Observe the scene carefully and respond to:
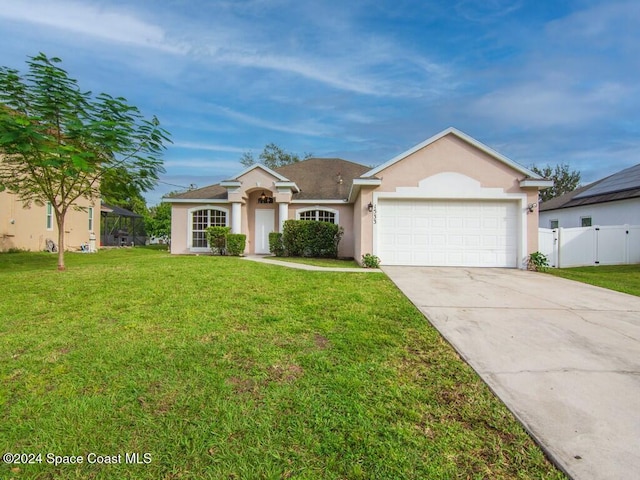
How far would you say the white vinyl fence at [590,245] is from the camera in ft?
42.1

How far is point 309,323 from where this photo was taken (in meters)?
4.47

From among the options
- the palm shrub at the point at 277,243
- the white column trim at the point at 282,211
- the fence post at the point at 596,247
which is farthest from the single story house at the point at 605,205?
the palm shrub at the point at 277,243

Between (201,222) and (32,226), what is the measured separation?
8948 mm

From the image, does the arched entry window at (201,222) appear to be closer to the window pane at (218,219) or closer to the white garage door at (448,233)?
the window pane at (218,219)

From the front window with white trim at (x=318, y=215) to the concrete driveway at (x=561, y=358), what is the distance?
29.7 ft

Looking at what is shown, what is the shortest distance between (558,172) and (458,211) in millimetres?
43224

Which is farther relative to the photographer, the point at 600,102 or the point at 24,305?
the point at 600,102

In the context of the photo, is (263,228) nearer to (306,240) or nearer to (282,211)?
(282,211)

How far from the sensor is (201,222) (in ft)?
52.9

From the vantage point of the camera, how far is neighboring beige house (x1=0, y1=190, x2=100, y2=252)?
48.9 ft

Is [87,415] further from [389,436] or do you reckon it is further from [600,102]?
[600,102]

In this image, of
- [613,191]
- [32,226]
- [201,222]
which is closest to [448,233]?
[201,222]

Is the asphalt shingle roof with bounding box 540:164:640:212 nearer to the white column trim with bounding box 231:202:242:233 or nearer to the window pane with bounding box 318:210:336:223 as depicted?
the window pane with bounding box 318:210:336:223

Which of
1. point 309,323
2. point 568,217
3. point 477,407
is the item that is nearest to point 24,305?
point 309,323
